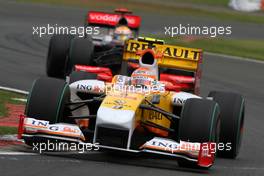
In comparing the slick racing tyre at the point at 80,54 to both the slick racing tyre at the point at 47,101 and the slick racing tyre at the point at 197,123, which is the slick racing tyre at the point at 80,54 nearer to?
the slick racing tyre at the point at 47,101

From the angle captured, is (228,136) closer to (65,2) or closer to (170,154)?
(170,154)

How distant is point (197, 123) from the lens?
35.7 ft

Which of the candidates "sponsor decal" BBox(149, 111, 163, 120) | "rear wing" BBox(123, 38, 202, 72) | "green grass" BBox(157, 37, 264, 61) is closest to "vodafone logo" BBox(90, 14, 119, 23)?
"green grass" BBox(157, 37, 264, 61)

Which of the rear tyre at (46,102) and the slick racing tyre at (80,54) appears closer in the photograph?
the rear tyre at (46,102)

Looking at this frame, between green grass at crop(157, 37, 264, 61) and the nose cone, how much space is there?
57.3ft

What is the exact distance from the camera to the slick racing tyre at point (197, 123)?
427 inches

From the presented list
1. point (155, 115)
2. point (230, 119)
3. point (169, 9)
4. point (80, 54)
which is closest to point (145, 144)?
point (155, 115)

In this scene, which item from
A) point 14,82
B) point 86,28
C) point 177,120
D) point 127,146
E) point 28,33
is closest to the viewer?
point 127,146

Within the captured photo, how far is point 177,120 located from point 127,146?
62.4 inches

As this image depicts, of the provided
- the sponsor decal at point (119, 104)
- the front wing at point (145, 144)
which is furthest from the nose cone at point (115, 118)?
the front wing at point (145, 144)

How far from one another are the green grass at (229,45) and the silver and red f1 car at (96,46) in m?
6.68

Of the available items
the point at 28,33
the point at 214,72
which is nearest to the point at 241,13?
the point at 28,33

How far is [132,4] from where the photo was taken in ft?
144

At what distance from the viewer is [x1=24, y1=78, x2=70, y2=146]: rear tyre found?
11.0m
